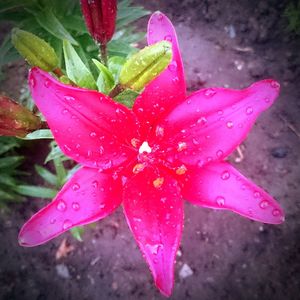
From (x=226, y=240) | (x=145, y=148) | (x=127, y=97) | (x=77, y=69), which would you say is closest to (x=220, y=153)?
(x=145, y=148)

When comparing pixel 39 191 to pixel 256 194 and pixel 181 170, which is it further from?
pixel 256 194

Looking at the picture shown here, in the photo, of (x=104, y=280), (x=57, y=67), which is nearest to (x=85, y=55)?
(x=57, y=67)

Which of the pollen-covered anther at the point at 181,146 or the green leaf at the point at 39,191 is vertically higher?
the pollen-covered anther at the point at 181,146

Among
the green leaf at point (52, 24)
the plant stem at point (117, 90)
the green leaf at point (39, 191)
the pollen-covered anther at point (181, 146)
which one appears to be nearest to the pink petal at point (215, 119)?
the pollen-covered anther at point (181, 146)

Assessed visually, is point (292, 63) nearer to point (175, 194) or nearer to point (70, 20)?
point (70, 20)

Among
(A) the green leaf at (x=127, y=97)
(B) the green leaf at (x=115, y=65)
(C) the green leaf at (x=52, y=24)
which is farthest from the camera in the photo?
(C) the green leaf at (x=52, y=24)

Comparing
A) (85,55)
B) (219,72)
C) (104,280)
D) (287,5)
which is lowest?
(104,280)

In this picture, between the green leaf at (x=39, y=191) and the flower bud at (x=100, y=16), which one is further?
the green leaf at (x=39, y=191)

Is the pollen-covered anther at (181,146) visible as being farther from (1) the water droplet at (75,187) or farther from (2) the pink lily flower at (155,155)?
(1) the water droplet at (75,187)

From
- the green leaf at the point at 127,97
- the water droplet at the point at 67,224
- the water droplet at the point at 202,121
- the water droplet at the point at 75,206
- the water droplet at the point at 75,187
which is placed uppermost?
the water droplet at the point at 202,121
